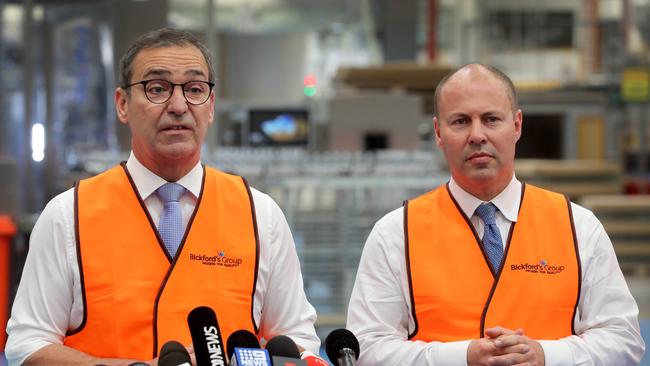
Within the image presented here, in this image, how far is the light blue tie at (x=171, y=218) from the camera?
2.56 metres

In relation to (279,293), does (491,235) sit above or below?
above

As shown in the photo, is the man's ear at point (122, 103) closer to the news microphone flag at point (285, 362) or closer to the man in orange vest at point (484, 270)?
the man in orange vest at point (484, 270)

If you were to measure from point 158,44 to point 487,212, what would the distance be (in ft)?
3.06

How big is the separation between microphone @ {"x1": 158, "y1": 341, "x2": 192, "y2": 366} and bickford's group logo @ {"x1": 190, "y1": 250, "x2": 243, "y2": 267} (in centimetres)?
63

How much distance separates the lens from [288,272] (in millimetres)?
2633

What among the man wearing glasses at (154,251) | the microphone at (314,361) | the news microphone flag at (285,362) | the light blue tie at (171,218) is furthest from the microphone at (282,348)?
the light blue tie at (171,218)

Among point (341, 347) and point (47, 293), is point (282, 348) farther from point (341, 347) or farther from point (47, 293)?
point (47, 293)

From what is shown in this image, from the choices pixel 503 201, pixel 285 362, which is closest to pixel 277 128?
pixel 503 201

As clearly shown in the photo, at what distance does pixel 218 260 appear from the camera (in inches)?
101

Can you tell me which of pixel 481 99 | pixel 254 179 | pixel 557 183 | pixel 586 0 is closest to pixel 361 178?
pixel 254 179

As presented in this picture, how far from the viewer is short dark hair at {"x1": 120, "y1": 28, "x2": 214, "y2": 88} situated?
2.54 meters

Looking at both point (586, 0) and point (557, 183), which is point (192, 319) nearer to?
point (557, 183)

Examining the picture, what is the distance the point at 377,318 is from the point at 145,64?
2.74 feet

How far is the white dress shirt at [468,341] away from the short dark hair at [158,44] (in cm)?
63
